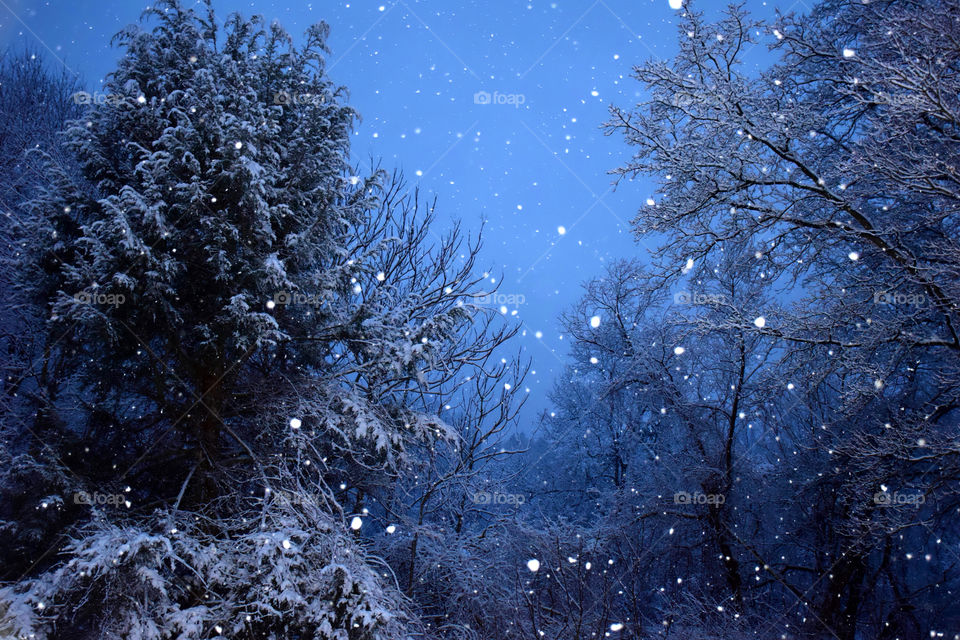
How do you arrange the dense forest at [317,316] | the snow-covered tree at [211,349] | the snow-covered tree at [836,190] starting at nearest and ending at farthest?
the snow-covered tree at [211,349]
the dense forest at [317,316]
the snow-covered tree at [836,190]

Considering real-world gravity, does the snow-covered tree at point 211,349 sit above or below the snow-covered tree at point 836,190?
below

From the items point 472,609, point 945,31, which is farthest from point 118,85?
point 945,31

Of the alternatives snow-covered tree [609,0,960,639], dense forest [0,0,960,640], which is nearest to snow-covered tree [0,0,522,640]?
dense forest [0,0,960,640]

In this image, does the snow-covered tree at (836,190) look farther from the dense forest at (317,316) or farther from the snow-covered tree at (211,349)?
the snow-covered tree at (211,349)

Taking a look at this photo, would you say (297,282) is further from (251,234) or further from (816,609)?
(816,609)

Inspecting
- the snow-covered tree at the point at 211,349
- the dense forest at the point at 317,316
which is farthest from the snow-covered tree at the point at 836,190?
the snow-covered tree at the point at 211,349

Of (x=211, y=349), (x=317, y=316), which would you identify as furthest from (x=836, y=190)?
(x=211, y=349)

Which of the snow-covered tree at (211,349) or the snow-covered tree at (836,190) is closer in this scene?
the snow-covered tree at (211,349)

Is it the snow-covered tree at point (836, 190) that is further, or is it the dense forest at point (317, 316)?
the snow-covered tree at point (836, 190)

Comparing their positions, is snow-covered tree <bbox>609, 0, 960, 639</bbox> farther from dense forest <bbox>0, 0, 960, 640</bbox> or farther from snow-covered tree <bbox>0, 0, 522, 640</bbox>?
snow-covered tree <bbox>0, 0, 522, 640</bbox>

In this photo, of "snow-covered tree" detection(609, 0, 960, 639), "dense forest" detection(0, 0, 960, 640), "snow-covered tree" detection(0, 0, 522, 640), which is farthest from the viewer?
"snow-covered tree" detection(609, 0, 960, 639)

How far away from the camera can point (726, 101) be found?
6215 millimetres

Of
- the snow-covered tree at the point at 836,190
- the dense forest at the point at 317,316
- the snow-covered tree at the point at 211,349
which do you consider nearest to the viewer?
the snow-covered tree at the point at 211,349

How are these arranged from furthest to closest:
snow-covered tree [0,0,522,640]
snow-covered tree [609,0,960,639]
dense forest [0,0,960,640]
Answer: snow-covered tree [609,0,960,639] < dense forest [0,0,960,640] < snow-covered tree [0,0,522,640]
